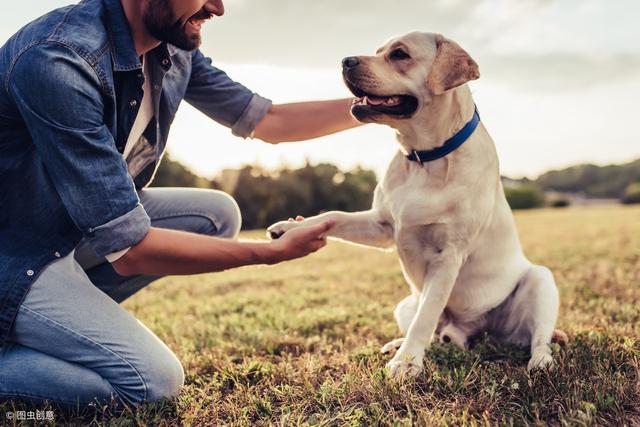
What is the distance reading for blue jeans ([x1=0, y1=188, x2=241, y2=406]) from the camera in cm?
253

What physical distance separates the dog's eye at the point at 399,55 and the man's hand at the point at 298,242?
3.40 feet

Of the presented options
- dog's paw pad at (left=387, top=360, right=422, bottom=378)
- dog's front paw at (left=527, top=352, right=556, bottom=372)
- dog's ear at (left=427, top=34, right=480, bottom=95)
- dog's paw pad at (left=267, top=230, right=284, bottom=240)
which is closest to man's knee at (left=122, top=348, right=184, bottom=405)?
dog's paw pad at (left=267, top=230, right=284, bottom=240)

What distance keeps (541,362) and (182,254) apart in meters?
1.81

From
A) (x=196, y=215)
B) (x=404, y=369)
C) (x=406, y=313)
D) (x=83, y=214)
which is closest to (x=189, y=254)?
(x=83, y=214)

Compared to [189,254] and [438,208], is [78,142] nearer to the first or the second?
[189,254]

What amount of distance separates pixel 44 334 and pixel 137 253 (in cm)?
63

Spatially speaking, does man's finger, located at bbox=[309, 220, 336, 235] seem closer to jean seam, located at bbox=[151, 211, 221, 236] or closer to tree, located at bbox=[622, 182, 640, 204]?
jean seam, located at bbox=[151, 211, 221, 236]

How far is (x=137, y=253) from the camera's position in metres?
2.38

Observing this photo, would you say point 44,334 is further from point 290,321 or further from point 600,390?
point 600,390

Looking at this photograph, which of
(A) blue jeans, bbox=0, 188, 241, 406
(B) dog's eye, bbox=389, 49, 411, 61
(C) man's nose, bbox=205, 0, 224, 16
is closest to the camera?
(A) blue jeans, bbox=0, 188, 241, 406

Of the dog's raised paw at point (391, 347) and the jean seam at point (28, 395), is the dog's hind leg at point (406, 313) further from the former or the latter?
the jean seam at point (28, 395)

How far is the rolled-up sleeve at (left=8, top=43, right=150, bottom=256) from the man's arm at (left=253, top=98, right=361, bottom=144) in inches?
60.5

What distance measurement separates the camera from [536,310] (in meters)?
3.15

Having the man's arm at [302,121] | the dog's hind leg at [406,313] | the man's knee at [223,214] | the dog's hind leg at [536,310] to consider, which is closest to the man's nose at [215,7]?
the man's arm at [302,121]
